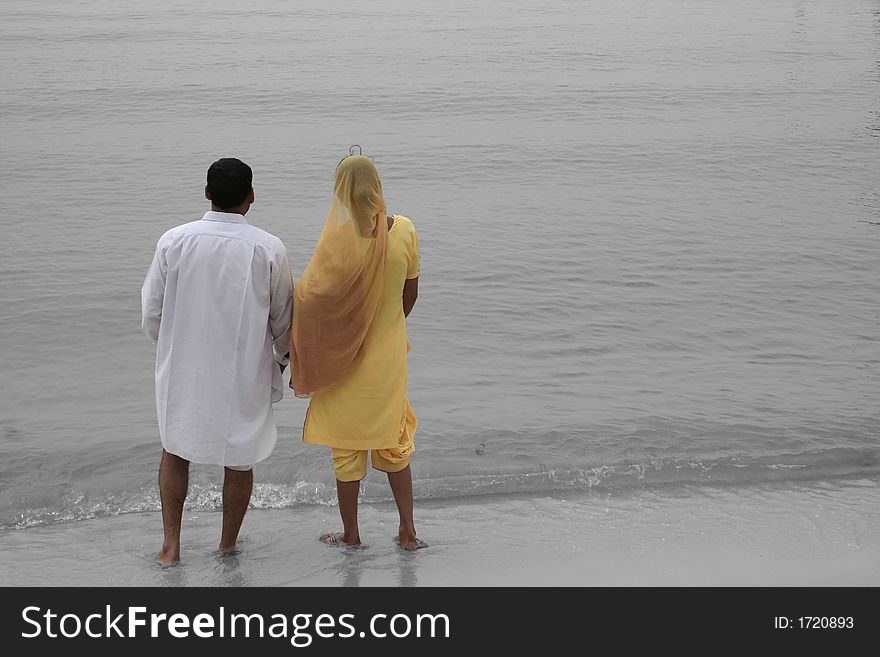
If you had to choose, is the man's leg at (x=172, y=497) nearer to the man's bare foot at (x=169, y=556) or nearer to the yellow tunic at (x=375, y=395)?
the man's bare foot at (x=169, y=556)

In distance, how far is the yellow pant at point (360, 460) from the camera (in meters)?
4.04

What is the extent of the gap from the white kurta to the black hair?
51 mm

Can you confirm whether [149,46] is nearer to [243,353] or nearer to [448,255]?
[448,255]

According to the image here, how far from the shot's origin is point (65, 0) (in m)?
38.8

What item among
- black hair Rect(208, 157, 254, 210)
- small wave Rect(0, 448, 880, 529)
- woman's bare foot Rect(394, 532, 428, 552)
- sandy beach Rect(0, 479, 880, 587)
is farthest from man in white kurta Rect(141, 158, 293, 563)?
small wave Rect(0, 448, 880, 529)

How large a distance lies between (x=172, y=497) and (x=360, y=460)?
74cm

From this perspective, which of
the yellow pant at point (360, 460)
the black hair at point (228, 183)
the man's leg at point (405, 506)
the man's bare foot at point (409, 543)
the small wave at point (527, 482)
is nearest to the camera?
the black hair at point (228, 183)

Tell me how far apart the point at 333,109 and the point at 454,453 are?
13953 mm

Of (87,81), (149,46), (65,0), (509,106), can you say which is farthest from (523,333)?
(65,0)

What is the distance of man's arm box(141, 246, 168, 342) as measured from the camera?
372 centimetres

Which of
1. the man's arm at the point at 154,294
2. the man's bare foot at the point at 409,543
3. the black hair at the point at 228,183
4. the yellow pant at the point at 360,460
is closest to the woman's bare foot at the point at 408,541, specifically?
the man's bare foot at the point at 409,543

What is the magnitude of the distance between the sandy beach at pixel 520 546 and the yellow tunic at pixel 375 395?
549 millimetres

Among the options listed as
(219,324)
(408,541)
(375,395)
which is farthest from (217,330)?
(408,541)

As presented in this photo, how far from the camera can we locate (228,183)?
3.67m
